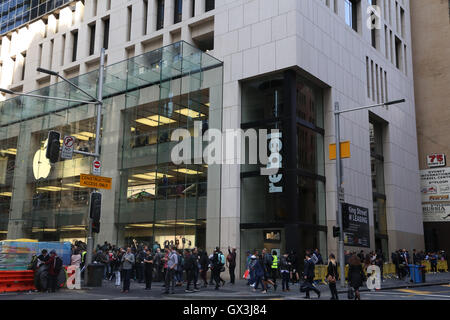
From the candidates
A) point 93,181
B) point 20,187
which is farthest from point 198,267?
point 20,187

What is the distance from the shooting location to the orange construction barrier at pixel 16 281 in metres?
16.7

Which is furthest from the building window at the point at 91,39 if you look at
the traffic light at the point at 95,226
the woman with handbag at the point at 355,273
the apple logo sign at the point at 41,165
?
the woman with handbag at the point at 355,273

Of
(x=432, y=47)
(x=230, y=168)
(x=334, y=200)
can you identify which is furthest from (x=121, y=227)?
(x=432, y=47)

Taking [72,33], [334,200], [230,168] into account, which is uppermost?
[72,33]

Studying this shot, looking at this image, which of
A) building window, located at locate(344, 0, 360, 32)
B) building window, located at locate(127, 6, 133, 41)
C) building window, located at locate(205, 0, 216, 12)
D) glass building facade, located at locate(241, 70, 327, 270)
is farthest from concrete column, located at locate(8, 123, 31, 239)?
building window, located at locate(344, 0, 360, 32)

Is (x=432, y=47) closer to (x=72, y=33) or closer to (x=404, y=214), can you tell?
(x=404, y=214)

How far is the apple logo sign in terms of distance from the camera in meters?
34.2

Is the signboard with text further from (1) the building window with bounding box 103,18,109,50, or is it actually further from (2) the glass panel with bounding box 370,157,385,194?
(1) the building window with bounding box 103,18,109,50

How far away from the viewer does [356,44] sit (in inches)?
1342

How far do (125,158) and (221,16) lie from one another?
11689 mm

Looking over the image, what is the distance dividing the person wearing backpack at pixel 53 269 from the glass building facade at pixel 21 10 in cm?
3241

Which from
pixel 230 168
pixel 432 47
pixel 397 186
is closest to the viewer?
pixel 230 168

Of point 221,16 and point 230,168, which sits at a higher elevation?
point 221,16

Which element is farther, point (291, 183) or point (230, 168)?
point (230, 168)
